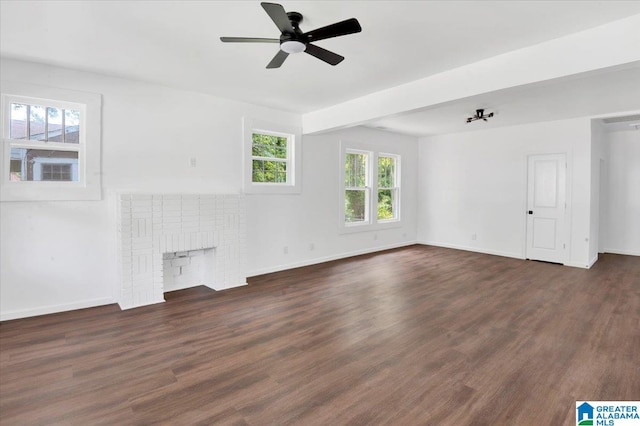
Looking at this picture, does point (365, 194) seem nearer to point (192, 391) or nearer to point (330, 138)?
point (330, 138)

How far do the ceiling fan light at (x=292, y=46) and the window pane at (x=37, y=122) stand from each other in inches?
117

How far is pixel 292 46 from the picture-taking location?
2582 millimetres

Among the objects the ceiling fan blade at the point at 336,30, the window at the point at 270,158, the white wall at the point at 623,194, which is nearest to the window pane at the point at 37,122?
the window at the point at 270,158

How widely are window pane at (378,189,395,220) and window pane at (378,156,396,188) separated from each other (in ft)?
0.51

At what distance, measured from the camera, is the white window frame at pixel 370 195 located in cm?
651

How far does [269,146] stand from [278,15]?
3336 millimetres

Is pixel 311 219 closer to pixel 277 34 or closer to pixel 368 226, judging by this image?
pixel 368 226

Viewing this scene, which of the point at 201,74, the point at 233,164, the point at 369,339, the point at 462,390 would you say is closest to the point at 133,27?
the point at 201,74

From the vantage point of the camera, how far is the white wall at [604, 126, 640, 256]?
6.87m

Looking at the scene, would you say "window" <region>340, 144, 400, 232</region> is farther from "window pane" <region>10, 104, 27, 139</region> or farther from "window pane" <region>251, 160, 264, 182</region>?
"window pane" <region>10, 104, 27, 139</region>

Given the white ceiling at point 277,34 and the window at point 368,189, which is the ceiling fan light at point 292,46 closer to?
the white ceiling at point 277,34

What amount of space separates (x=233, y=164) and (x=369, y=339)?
3.28m

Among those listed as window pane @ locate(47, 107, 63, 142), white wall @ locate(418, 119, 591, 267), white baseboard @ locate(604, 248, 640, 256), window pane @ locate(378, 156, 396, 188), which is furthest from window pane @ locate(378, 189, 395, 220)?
window pane @ locate(47, 107, 63, 142)

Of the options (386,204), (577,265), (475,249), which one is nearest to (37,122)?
(386,204)
